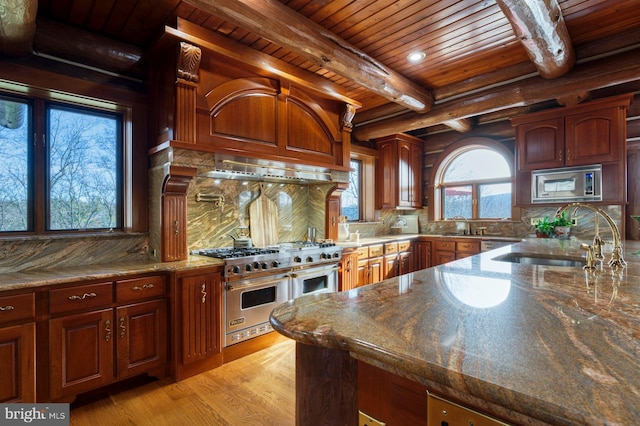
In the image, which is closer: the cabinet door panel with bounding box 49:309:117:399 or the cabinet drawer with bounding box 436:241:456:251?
the cabinet door panel with bounding box 49:309:117:399

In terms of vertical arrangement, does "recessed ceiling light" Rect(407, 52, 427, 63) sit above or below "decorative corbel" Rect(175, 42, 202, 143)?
above

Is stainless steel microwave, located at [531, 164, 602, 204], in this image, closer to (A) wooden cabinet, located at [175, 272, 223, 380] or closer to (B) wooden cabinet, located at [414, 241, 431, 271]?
(B) wooden cabinet, located at [414, 241, 431, 271]

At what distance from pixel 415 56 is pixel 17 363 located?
3679 mm

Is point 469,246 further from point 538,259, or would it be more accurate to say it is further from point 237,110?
point 237,110

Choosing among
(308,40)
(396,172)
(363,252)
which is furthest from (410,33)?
(396,172)

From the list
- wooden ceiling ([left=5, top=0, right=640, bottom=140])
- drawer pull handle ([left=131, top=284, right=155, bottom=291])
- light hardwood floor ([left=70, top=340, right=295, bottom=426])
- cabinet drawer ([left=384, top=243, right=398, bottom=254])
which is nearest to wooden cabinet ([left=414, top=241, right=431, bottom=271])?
cabinet drawer ([left=384, top=243, right=398, bottom=254])

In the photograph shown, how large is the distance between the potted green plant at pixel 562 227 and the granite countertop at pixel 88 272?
13.0 ft

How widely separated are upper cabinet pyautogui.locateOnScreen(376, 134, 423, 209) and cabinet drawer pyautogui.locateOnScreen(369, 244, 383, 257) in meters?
0.98

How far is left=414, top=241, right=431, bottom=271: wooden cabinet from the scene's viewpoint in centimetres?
493

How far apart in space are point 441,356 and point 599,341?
0.41m

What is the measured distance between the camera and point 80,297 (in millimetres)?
2068

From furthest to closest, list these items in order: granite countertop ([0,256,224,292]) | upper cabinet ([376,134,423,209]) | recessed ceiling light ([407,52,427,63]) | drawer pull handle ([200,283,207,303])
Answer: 1. upper cabinet ([376,134,423,209])
2. recessed ceiling light ([407,52,427,63])
3. drawer pull handle ([200,283,207,303])
4. granite countertop ([0,256,224,292])

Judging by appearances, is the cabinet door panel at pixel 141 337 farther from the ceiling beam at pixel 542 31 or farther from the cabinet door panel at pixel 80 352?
the ceiling beam at pixel 542 31

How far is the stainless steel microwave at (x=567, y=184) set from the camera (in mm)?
3686
